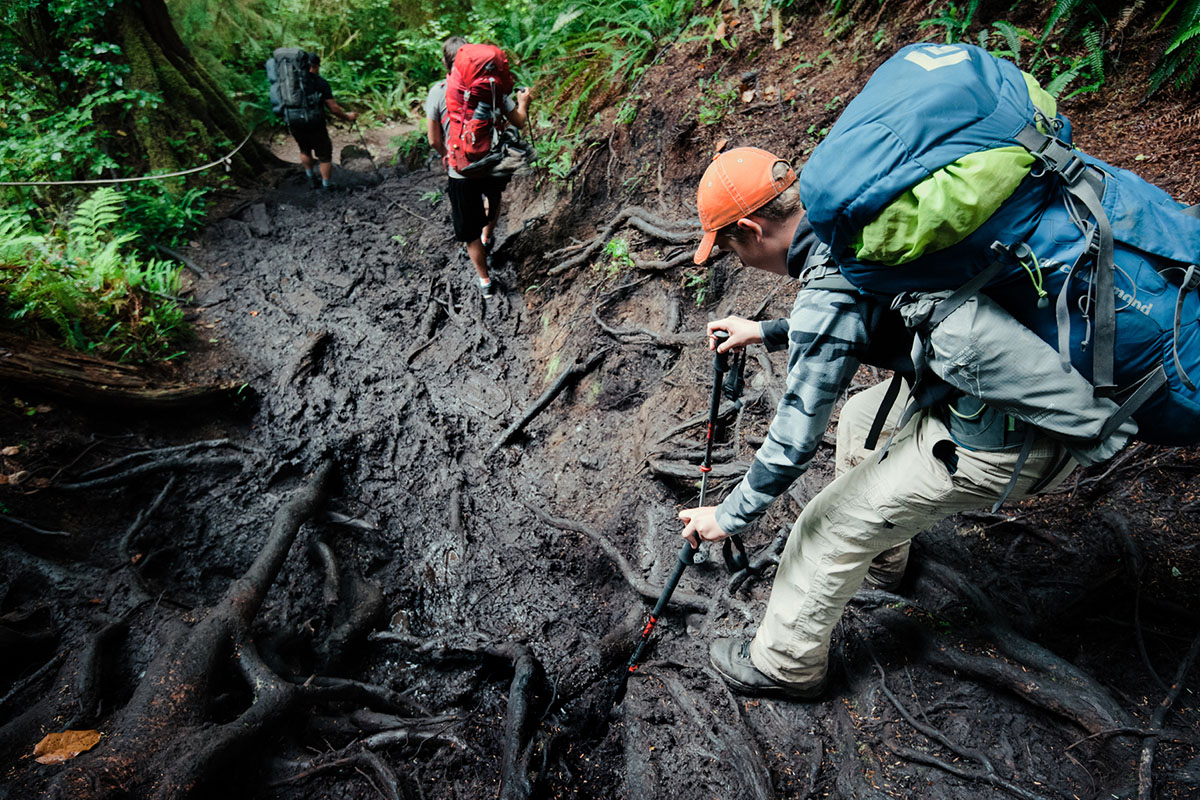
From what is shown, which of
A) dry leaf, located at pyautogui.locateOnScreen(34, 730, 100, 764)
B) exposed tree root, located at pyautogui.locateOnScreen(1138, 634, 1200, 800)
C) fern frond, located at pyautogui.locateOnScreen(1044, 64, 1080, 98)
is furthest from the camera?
fern frond, located at pyautogui.locateOnScreen(1044, 64, 1080, 98)

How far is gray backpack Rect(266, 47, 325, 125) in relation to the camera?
8.84 metres

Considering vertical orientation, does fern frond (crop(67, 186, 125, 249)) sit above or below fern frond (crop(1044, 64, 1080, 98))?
above

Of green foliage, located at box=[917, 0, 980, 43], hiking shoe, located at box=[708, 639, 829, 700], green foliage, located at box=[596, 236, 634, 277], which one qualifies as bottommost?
hiking shoe, located at box=[708, 639, 829, 700]

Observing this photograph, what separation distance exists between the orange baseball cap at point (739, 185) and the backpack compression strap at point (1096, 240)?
2.70 ft

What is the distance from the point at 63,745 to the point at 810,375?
3963mm

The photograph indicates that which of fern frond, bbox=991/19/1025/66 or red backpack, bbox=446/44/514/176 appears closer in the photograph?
fern frond, bbox=991/19/1025/66

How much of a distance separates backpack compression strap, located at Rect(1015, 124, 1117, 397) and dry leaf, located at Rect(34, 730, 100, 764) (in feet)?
14.8

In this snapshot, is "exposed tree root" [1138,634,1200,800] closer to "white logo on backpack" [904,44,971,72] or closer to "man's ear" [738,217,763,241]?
"man's ear" [738,217,763,241]

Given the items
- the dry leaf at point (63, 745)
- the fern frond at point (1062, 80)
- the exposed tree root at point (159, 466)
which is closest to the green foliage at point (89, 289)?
the exposed tree root at point (159, 466)

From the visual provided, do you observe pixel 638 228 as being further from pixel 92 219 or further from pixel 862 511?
pixel 92 219

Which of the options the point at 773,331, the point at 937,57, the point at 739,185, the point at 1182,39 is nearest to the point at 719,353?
the point at 773,331

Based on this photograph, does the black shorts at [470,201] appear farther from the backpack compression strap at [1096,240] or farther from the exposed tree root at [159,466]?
the backpack compression strap at [1096,240]

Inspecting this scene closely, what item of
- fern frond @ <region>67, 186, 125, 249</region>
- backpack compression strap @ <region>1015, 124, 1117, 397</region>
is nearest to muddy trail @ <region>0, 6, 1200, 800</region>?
fern frond @ <region>67, 186, 125, 249</region>

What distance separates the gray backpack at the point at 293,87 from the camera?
8844 mm
